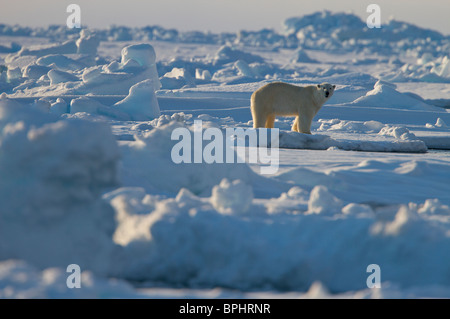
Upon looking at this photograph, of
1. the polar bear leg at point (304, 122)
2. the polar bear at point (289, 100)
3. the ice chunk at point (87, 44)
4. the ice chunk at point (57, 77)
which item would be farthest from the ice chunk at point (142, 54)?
the polar bear leg at point (304, 122)

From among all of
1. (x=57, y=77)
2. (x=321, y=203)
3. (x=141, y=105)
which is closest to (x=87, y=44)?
(x=57, y=77)

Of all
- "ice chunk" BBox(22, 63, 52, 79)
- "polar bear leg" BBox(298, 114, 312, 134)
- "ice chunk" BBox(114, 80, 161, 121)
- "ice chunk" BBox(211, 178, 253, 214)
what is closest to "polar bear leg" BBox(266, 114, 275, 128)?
"polar bear leg" BBox(298, 114, 312, 134)

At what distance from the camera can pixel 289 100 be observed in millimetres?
7559

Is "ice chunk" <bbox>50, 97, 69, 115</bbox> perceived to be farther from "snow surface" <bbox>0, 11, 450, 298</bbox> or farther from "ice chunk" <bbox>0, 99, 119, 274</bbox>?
"ice chunk" <bbox>0, 99, 119, 274</bbox>

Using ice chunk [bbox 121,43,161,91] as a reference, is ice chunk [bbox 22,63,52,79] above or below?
below

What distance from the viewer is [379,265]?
3002 millimetres

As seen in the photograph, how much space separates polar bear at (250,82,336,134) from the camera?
24.7 ft

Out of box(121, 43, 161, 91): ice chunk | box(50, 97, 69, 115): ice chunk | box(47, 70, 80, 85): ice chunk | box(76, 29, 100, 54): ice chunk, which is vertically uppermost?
box(76, 29, 100, 54): ice chunk

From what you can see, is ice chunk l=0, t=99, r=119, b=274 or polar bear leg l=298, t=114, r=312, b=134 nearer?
ice chunk l=0, t=99, r=119, b=274

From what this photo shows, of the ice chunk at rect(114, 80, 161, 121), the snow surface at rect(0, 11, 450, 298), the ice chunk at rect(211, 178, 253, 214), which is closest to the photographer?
the snow surface at rect(0, 11, 450, 298)

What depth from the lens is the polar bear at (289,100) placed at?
7539 mm

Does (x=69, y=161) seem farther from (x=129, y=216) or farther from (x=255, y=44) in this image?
(x=255, y=44)

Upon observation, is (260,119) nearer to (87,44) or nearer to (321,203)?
(321,203)

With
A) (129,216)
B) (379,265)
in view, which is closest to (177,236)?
(129,216)
